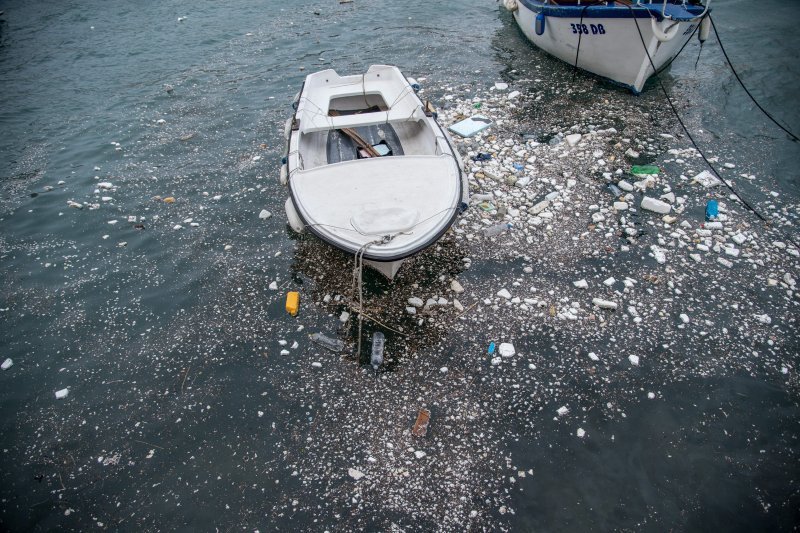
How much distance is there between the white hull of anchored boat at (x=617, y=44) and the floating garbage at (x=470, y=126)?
10.6ft

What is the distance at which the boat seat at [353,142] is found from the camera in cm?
772

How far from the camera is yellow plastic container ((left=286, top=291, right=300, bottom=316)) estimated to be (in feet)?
19.2

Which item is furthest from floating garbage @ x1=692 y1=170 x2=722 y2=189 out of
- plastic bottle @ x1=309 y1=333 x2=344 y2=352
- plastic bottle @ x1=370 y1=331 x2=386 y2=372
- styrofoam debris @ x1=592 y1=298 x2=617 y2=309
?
plastic bottle @ x1=309 y1=333 x2=344 y2=352

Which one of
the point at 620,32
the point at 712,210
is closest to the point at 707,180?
the point at 712,210

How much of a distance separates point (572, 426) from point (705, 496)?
127cm

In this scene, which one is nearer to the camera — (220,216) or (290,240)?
(290,240)

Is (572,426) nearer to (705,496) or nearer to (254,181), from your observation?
(705,496)

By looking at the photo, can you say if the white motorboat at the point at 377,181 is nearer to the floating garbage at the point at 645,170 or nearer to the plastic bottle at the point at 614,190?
→ the plastic bottle at the point at 614,190

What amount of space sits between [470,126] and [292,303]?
5.59m

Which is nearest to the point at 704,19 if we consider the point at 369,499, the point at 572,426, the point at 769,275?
the point at 769,275

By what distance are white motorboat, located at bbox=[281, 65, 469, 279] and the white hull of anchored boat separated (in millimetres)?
4706

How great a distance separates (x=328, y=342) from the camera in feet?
18.1

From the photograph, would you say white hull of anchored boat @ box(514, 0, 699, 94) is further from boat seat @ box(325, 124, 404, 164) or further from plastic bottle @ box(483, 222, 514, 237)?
plastic bottle @ box(483, 222, 514, 237)

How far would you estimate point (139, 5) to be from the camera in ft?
54.3
